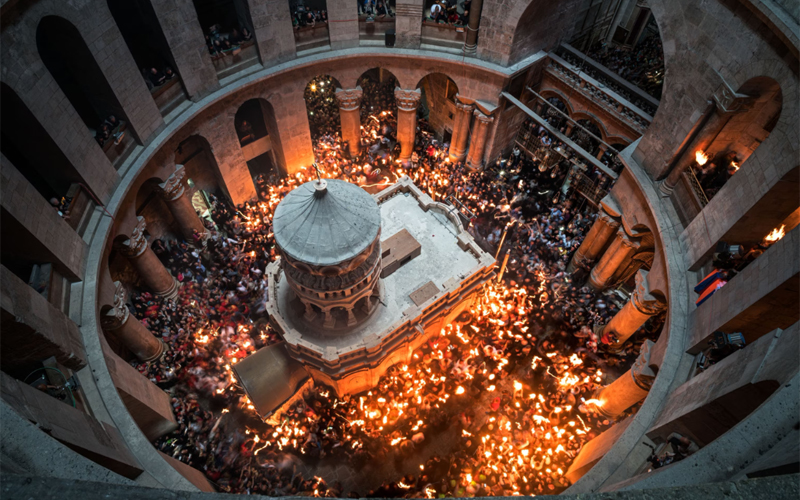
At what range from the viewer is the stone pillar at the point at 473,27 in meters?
19.7

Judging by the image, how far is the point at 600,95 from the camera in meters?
18.8

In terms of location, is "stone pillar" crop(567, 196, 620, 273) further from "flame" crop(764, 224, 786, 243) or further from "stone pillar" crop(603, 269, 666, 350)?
"flame" crop(764, 224, 786, 243)

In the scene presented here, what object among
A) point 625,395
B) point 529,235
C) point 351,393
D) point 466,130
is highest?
point 466,130

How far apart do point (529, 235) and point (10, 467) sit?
19704 mm

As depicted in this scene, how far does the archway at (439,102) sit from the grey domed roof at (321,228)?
50.0 feet

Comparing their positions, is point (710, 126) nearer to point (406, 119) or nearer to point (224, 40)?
point (406, 119)

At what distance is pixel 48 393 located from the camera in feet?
33.3

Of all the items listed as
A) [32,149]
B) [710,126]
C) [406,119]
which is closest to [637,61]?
[710,126]

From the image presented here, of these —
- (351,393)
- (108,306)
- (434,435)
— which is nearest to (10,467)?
(108,306)

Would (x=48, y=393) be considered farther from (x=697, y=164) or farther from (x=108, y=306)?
(x=697, y=164)

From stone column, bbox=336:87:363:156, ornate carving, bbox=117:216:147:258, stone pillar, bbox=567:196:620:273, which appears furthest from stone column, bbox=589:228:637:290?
ornate carving, bbox=117:216:147:258

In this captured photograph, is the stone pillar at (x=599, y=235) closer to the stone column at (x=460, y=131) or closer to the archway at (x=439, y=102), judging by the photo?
the stone column at (x=460, y=131)

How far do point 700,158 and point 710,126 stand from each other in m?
1.24

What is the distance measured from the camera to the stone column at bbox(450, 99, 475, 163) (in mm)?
23016
